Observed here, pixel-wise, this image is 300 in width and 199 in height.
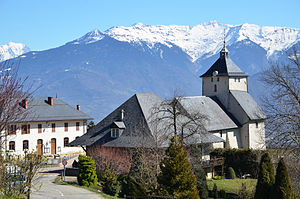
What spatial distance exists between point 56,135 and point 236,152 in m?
30.1

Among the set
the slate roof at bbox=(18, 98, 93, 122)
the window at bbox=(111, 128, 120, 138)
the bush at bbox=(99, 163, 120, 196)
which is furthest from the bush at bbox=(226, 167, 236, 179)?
the slate roof at bbox=(18, 98, 93, 122)

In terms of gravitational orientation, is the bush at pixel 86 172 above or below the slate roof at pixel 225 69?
below

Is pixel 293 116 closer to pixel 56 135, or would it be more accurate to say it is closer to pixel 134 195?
pixel 134 195

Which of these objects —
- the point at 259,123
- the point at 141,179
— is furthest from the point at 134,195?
the point at 259,123

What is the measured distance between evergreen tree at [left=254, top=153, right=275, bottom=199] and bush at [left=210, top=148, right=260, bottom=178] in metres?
20.1

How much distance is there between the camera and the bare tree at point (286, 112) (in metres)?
27.5

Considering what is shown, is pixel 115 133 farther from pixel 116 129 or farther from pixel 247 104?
pixel 247 104

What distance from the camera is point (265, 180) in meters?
24.8

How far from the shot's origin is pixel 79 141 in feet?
156

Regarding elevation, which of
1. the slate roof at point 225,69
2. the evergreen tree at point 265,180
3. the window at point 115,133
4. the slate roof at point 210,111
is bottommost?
the evergreen tree at point 265,180

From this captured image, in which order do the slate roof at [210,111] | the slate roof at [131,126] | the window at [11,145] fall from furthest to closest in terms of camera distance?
1. the window at [11,145]
2. the slate roof at [210,111]
3. the slate roof at [131,126]

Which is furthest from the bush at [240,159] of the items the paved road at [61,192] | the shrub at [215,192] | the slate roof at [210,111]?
the paved road at [61,192]

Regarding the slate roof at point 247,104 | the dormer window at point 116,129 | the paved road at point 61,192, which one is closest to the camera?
the paved road at point 61,192

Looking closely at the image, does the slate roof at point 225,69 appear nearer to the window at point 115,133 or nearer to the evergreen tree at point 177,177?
the window at point 115,133
